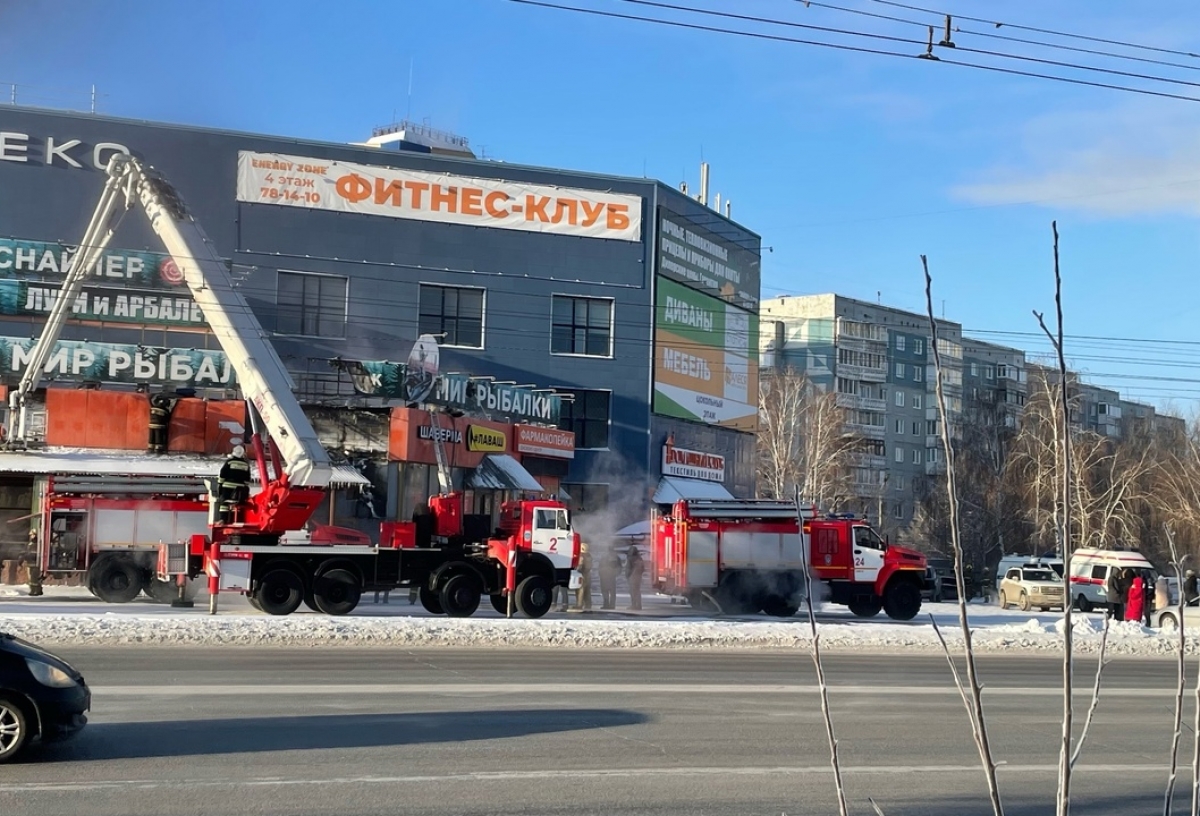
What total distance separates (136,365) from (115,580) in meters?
16.3

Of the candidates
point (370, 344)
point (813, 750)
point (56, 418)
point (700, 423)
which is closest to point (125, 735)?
point (813, 750)

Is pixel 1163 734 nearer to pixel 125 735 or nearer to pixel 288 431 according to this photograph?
pixel 125 735

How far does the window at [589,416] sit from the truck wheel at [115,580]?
27.8 meters

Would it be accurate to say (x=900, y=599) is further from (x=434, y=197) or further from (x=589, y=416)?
(x=434, y=197)

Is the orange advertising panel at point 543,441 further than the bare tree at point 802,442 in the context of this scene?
No

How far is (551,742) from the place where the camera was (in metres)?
11.7

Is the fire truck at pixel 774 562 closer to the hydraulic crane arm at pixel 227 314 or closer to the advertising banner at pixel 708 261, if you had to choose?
the hydraulic crane arm at pixel 227 314

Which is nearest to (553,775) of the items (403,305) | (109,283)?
(109,283)

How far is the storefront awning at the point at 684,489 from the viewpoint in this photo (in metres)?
56.2

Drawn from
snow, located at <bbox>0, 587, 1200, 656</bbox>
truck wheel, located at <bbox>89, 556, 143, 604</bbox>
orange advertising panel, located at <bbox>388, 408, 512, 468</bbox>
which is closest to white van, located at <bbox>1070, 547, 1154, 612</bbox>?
snow, located at <bbox>0, 587, 1200, 656</bbox>

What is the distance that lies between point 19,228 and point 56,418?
1279 centimetres

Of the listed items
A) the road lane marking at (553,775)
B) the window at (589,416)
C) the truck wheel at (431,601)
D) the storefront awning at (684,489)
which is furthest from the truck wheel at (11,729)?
the window at (589,416)

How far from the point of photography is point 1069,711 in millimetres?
3389

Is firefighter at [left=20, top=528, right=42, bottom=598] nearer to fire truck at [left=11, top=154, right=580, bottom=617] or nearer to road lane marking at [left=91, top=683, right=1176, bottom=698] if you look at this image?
fire truck at [left=11, top=154, right=580, bottom=617]
